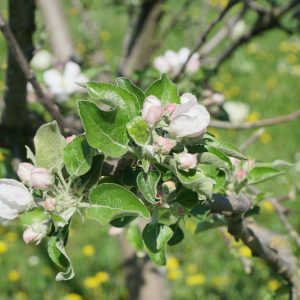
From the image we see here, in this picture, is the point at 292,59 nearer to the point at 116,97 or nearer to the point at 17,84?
the point at 17,84

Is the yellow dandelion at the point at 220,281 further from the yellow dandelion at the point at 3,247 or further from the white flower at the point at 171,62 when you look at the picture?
the white flower at the point at 171,62

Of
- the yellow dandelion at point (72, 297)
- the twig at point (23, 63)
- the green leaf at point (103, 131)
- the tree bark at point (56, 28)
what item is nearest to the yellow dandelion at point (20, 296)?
the yellow dandelion at point (72, 297)

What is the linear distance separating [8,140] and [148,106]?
745 millimetres

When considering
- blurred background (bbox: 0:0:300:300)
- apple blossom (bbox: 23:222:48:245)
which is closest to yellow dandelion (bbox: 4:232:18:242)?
blurred background (bbox: 0:0:300:300)

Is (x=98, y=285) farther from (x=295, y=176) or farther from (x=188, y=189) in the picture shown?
(x=188, y=189)

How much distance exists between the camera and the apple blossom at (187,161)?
77 centimetres

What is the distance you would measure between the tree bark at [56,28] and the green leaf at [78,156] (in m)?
1.56

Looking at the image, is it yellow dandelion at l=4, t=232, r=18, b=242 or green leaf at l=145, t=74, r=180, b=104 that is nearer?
green leaf at l=145, t=74, r=180, b=104

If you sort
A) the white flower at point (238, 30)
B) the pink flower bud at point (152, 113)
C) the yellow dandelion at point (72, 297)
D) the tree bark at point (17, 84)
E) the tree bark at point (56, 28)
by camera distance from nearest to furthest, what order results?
the pink flower bud at point (152, 113) → the tree bark at point (17, 84) → the white flower at point (238, 30) → the tree bark at point (56, 28) → the yellow dandelion at point (72, 297)

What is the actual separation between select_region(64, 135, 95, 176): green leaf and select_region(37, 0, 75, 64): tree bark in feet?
5.13

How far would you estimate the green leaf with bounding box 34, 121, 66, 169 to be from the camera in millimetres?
835

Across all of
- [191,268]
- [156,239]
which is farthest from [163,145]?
[191,268]

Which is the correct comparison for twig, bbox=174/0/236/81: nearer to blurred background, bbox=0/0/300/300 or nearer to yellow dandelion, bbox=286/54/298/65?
blurred background, bbox=0/0/300/300

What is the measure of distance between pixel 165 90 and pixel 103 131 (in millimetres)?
137
